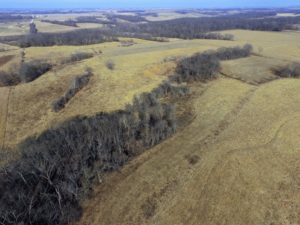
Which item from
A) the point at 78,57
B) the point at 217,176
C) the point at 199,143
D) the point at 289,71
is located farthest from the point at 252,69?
the point at 217,176

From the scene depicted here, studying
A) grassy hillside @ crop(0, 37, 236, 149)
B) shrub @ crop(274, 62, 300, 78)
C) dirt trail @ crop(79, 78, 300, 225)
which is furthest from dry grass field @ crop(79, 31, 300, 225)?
shrub @ crop(274, 62, 300, 78)

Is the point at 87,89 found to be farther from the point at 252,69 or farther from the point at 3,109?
the point at 252,69

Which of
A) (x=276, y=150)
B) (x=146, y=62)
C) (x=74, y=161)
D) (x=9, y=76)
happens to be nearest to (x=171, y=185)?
(x=74, y=161)

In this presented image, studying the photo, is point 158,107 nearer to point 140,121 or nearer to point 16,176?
point 140,121

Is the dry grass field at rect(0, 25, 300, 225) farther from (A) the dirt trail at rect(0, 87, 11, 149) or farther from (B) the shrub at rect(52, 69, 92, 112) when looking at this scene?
(B) the shrub at rect(52, 69, 92, 112)

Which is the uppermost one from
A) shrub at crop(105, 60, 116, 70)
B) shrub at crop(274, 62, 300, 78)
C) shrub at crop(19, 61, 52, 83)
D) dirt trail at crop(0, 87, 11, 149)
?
shrub at crop(274, 62, 300, 78)
